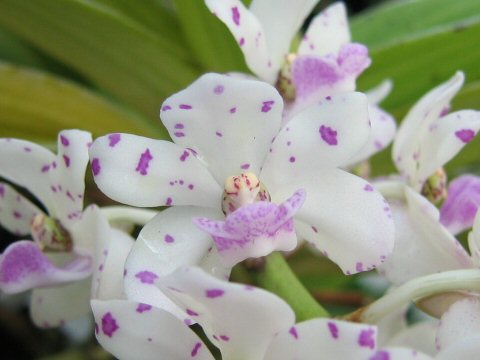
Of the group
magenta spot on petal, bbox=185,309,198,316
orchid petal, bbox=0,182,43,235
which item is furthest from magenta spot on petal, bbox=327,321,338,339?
orchid petal, bbox=0,182,43,235

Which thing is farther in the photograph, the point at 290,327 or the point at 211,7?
the point at 211,7

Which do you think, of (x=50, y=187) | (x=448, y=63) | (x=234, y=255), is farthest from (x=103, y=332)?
(x=448, y=63)

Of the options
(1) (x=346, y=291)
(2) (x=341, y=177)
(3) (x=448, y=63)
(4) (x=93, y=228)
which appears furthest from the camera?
(1) (x=346, y=291)

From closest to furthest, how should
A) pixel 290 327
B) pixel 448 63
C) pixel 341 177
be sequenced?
pixel 290 327
pixel 341 177
pixel 448 63

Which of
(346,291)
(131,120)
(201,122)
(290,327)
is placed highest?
(201,122)

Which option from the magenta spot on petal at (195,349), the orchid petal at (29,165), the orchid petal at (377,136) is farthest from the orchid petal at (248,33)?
the magenta spot on petal at (195,349)

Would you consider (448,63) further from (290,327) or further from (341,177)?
(290,327)

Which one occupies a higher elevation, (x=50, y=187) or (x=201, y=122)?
(x=201, y=122)
